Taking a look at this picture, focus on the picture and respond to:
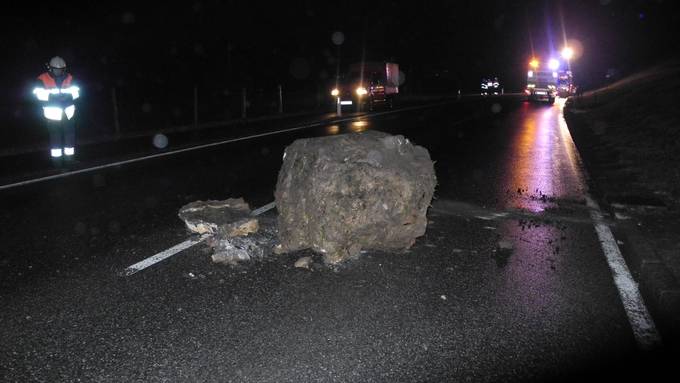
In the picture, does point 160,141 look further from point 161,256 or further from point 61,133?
point 161,256

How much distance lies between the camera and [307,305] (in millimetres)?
4023

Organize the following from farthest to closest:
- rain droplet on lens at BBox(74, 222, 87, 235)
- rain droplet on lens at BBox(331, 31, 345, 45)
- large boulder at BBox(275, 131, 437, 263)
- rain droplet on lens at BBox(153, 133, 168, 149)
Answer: rain droplet on lens at BBox(331, 31, 345, 45) → rain droplet on lens at BBox(153, 133, 168, 149) → rain droplet on lens at BBox(74, 222, 87, 235) → large boulder at BBox(275, 131, 437, 263)

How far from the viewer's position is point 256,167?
10.2m

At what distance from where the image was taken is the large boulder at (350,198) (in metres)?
5.10

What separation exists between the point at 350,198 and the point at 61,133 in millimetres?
7190

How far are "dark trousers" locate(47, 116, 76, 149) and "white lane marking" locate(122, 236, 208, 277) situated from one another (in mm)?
5753

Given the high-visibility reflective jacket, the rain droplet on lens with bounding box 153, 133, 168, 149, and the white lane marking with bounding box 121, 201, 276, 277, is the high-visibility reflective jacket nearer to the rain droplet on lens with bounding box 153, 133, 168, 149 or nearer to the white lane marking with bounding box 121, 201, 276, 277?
the rain droplet on lens with bounding box 153, 133, 168, 149

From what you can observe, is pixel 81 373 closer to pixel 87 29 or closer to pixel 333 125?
pixel 333 125

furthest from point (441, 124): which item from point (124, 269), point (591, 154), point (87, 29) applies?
point (124, 269)

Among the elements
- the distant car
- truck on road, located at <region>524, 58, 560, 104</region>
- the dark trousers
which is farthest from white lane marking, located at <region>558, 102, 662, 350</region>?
the distant car

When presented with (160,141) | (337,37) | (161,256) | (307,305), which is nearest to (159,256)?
(161,256)

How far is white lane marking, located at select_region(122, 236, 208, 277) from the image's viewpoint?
15.3 ft

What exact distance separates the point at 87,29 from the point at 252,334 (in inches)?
824

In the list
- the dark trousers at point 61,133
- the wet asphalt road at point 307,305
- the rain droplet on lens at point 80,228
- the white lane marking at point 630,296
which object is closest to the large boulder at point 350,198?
the wet asphalt road at point 307,305
